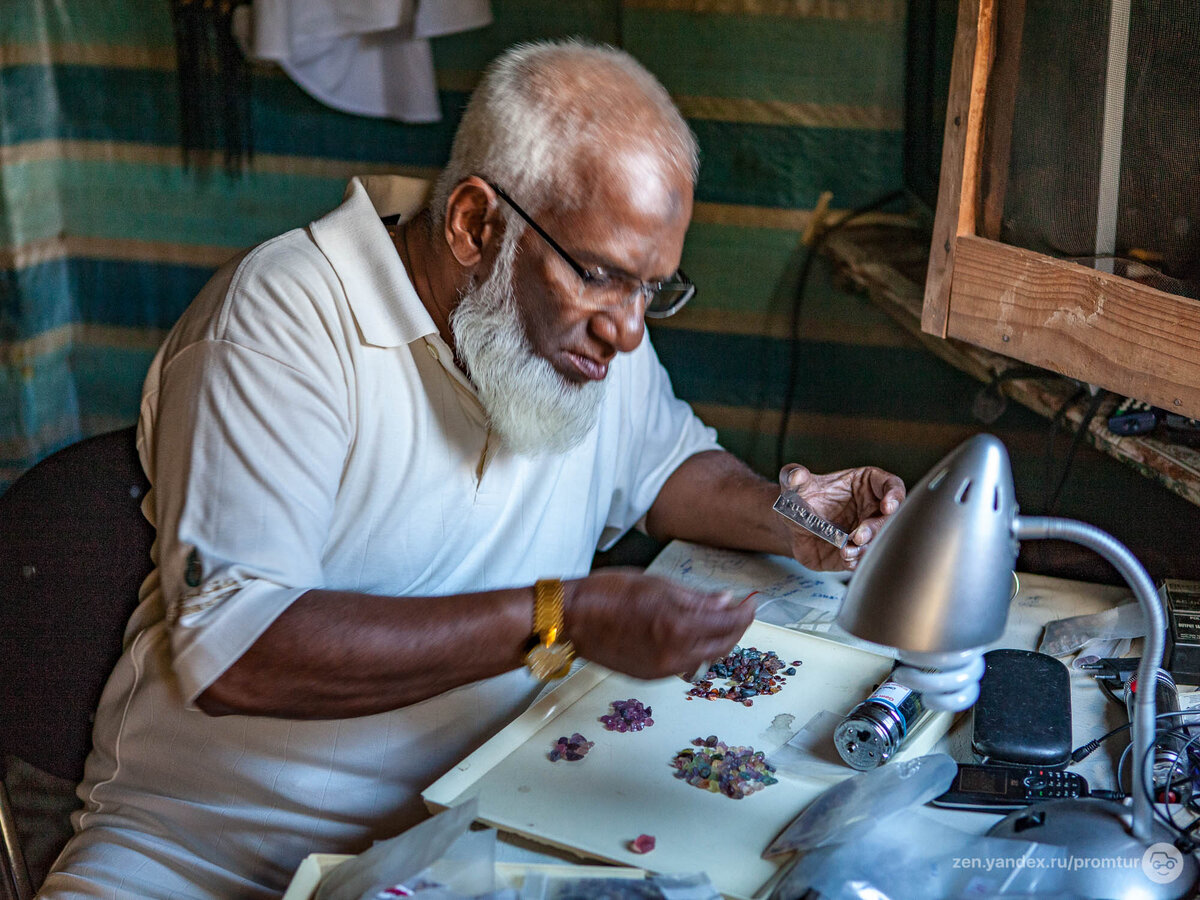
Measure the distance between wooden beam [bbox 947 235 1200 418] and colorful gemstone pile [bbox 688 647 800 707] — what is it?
53 centimetres

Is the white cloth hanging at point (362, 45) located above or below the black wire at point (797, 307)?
above

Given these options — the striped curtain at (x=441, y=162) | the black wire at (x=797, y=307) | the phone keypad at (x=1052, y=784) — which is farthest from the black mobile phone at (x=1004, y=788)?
the black wire at (x=797, y=307)

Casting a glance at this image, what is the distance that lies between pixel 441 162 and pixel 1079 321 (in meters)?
1.86

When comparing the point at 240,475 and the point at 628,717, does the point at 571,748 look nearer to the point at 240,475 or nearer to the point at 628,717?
the point at 628,717

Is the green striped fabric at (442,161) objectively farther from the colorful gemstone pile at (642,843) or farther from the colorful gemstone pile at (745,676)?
the colorful gemstone pile at (642,843)

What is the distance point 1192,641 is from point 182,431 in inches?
49.0

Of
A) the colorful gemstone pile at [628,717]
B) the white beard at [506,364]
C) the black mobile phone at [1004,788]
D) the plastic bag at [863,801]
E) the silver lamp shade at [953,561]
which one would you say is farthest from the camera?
the white beard at [506,364]

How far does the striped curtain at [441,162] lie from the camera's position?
7.80 feet

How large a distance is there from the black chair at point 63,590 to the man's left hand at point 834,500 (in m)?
0.90

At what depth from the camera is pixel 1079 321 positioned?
138cm

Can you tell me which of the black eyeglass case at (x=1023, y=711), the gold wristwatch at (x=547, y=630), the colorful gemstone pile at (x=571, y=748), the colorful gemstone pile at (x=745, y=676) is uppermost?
the gold wristwatch at (x=547, y=630)

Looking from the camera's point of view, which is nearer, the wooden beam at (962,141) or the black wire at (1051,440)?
the wooden beam at (962,141)

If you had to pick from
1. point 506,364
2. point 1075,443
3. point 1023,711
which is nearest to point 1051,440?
point 1075,443

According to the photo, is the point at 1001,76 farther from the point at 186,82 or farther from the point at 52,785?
the point at 186,82
